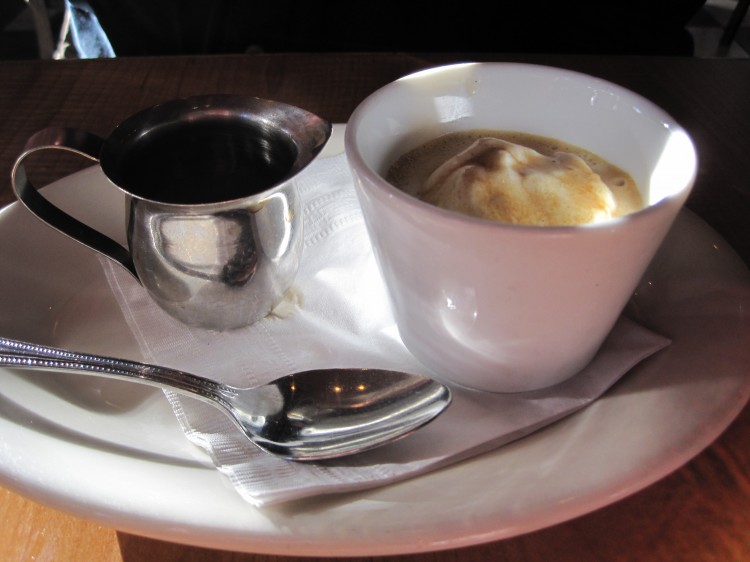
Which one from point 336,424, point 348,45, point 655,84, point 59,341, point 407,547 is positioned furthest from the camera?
point 348,45

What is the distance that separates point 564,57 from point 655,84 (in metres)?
0.15

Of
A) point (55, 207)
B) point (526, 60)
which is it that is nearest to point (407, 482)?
point (55, 207)

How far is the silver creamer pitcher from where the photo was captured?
1.84 ft

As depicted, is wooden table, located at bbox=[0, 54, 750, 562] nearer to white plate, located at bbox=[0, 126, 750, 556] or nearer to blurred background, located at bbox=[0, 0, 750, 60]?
white plate, located at bbox=[0, 126, 750, 556]

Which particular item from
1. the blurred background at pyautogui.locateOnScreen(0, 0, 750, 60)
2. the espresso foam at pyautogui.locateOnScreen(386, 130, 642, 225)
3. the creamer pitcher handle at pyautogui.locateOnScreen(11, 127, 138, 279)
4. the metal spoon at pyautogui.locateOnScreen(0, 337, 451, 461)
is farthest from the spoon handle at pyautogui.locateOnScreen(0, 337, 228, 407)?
the blurred background at pyautogui.locateOnScreen(0, 0, 750, 60)

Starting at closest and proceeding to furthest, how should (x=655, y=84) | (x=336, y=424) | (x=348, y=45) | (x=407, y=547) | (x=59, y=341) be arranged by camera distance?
(x=407, y=547) < (x=336, y=424) < (x=59, y=341) < (x=655, y=84) < (x=348, y=45)

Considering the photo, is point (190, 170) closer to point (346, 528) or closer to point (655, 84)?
point (346, 528)

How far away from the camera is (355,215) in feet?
2.40

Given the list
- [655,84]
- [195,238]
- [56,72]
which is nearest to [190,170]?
[195,238]

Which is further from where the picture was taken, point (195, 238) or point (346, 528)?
point (195, 238)

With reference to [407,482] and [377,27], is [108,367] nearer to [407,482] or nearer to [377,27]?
[407,482]

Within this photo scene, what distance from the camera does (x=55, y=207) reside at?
2.05 feet

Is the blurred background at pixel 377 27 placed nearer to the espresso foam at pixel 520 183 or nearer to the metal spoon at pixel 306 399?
the espresso foam at pixel 520 183

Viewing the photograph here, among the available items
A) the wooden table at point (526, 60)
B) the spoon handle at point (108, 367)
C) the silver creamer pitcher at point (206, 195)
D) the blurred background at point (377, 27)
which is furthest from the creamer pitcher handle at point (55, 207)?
the blurred background at point (377, 27)
